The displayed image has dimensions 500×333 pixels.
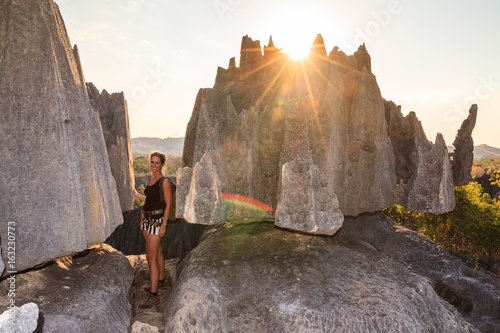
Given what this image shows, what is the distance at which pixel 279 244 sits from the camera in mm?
6109

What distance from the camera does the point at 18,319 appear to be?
2.39 metres

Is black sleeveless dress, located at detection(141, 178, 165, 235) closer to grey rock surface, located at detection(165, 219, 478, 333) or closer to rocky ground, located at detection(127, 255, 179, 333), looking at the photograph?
grey rock surface, located at detection(165, 219, 478, 333)

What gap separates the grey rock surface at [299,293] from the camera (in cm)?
435

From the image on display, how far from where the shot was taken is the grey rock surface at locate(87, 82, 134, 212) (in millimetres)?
6895

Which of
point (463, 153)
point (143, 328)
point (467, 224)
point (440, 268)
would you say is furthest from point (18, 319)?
point (467, 224)

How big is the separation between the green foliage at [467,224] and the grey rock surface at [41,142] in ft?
56.1

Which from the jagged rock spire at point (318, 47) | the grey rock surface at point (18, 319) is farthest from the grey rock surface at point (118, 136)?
the jagged rock spire at point (318, 47)

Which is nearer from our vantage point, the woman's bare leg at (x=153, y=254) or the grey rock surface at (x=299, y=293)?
the grey rock surface at (x=299, y=293)

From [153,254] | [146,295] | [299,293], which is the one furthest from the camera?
[146,295]

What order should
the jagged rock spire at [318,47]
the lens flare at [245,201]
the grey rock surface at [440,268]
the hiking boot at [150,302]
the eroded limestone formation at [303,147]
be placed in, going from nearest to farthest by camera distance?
the hiking boot at [150,302] → the eroded limestone formation at [303,147] → the grey rock surface at [440,268] → the lens flare at [245,201] → the jagged rock spire at [318,47]

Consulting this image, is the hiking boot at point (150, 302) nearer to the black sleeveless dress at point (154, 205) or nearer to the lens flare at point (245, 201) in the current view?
the black sleeveless dress at point (154, 205)

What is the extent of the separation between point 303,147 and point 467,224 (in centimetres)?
1425

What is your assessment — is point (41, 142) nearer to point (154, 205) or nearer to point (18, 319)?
point (154, 205)

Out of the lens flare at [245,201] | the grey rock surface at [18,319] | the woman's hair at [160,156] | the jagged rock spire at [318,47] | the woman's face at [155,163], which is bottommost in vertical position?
the grey rock surface at [18,319]
